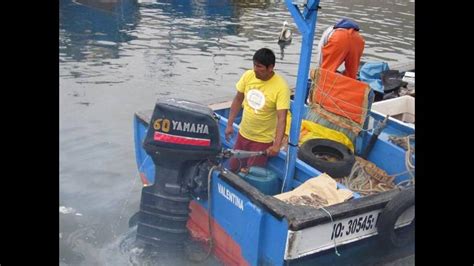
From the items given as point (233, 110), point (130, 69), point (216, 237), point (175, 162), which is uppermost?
point (233, 110)

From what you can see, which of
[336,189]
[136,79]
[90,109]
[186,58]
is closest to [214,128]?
[336,189]

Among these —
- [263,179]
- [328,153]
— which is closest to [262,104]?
[263,179]

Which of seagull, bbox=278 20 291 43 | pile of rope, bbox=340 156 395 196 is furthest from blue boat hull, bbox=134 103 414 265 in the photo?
seagull, bbox=278 20 291 43

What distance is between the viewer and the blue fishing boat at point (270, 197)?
14.0ft

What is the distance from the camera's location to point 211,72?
13.6 metres

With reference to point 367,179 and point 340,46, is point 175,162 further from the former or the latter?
point 340,46

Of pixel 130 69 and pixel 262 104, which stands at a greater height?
pixel 262 104

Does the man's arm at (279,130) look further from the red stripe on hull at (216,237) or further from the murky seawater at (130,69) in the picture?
the murky seawater at (130,69)

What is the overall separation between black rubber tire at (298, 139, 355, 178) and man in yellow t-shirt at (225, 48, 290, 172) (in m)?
0.39

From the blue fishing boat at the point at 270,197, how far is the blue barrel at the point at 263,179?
0.01 meters

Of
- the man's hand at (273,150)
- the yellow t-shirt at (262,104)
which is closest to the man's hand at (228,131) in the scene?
the yellow t-shirt at (262,104)

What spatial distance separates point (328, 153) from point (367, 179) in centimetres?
51

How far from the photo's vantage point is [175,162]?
4.67m
